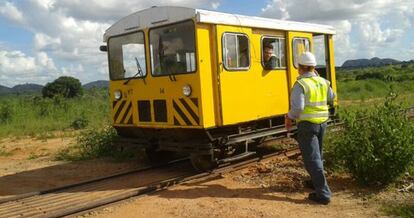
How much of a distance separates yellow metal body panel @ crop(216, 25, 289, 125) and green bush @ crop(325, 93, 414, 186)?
6.19ft

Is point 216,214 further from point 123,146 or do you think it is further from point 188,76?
point 123,146

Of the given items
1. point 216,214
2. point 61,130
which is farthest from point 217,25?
point 61,130

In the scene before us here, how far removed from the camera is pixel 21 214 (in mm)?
6828

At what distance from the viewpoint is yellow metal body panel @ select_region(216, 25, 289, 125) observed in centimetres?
873

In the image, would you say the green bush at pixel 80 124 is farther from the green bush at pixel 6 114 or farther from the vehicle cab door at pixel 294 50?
the vehicle cab door at pixel 294 50

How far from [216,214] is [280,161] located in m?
3.49

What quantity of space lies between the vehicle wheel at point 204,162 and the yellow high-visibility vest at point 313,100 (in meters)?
2.30

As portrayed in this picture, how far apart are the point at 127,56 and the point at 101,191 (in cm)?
273

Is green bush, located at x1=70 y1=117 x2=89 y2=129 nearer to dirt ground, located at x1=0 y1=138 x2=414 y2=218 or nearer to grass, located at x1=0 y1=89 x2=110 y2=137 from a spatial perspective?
grass, located at x1=0 y1=89 x2=110 y2=137

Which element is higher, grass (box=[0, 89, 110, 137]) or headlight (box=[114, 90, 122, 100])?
headlight (box=[114, 90, 122, 100])

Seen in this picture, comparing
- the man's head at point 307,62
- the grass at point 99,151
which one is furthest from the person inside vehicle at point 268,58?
the grass at point 99,151

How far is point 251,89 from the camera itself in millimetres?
9312

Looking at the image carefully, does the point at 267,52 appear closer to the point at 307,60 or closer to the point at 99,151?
the point at 307,60

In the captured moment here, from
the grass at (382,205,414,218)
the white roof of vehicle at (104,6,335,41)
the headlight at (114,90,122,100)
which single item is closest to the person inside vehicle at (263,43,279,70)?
the white roof of vehicle at (104,6,335,41)
